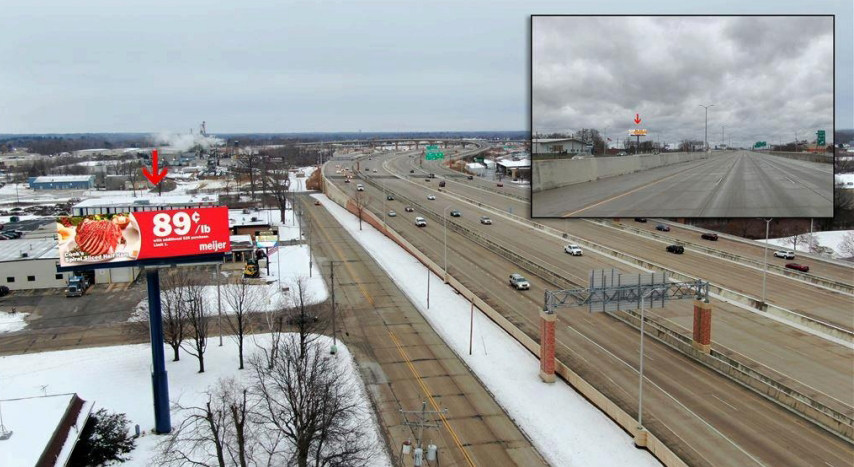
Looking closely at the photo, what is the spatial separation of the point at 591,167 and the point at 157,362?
770 inches

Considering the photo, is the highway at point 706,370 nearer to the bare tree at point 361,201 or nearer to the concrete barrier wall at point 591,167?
the concrete barrier wall at point 591,167

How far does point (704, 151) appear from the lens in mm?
13297

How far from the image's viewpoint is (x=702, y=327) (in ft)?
97.6

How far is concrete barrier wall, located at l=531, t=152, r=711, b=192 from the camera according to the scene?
13.0 metres

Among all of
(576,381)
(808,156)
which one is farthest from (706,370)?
(808,156)

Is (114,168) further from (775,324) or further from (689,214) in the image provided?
(689,214)

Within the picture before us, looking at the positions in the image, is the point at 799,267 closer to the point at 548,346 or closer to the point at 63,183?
the point at 548,346

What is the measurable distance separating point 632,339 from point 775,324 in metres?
8.21

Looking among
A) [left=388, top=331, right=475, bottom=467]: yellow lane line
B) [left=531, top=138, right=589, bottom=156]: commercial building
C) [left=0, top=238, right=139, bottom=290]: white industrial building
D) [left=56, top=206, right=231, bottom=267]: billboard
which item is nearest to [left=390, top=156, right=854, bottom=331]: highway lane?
[left=388, top=331, right=475, bottom=467]: yellow lane line

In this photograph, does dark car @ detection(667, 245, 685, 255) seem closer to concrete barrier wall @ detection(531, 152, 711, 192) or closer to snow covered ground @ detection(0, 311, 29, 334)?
concrete barrier wall @ detection(531, 152, 711, 192)

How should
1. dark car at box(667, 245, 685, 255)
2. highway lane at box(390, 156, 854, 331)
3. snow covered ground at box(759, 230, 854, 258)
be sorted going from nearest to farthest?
highway lane at box(390, 156, 854, 331) → dark car at box(667, 245, 685, 255) → snow covered ground at box(759, 230, 854, 258)

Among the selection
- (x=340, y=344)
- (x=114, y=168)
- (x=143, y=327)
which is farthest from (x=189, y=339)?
(x=114, y=168)

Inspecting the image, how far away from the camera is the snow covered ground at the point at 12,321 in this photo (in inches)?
1580

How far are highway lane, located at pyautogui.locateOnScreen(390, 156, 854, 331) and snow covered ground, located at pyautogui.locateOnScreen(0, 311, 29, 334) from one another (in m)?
32.8
